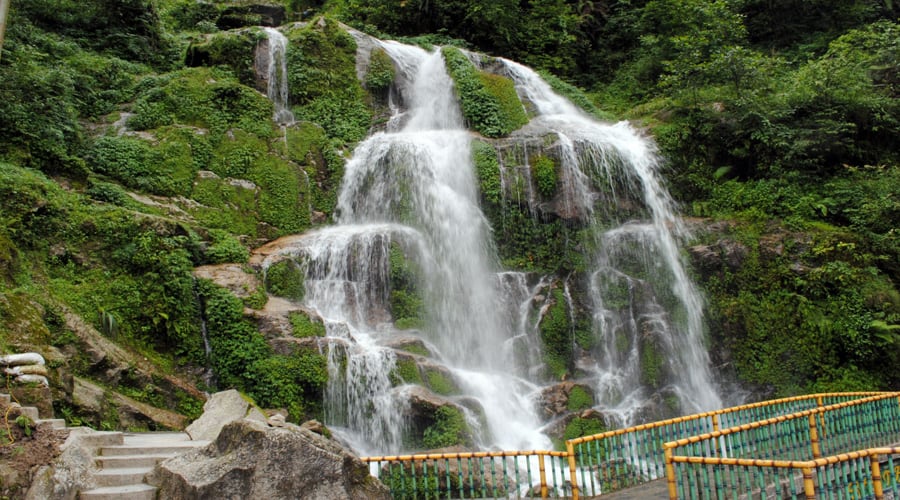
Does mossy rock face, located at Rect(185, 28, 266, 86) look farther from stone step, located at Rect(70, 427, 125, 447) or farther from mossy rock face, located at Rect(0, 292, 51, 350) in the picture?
stone step, located at Rect(70, 427, 125, 447)

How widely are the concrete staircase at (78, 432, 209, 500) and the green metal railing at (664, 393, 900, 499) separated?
5355 mm

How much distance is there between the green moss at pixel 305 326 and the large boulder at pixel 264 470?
5.52 m

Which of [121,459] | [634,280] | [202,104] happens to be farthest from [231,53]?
[121,459]

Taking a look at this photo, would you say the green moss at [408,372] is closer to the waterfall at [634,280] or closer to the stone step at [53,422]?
the waterfall at [634,280]

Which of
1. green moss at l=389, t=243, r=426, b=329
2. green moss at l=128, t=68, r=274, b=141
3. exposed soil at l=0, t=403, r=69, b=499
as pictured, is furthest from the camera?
green moss at l=128, t=68, r=274, b=141

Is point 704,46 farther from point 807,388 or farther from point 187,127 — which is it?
point 187,127

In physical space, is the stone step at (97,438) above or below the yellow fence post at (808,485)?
above

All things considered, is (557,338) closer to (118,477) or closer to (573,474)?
(573,474)

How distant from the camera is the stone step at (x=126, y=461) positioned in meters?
6.70

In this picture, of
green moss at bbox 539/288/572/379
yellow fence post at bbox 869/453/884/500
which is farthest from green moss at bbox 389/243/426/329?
yellow fence post at bbox 869/453/884/500

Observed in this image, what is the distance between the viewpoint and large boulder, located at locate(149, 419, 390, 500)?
570 centimetres

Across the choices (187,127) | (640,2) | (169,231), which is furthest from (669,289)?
(640,2)

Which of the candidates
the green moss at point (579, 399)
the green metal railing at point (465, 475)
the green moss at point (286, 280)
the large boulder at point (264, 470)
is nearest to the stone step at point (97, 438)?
the large boulder at point (264, 470)

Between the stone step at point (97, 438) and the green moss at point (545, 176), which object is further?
the green moss at point (545, 176)
